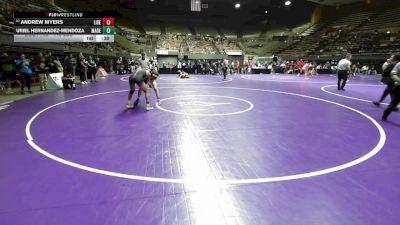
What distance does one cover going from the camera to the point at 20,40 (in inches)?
525

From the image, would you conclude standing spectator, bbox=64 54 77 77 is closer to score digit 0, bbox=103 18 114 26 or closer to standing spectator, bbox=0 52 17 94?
standing spectator, bbox=0 52 17 94

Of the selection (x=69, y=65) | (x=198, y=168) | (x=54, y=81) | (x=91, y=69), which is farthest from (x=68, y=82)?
(x=198, y=168)

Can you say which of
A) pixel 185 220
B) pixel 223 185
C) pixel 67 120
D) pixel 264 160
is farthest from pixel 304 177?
pixel 67 120

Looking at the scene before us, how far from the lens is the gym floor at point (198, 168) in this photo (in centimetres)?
318

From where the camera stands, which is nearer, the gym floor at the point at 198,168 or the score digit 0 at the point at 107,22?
the gym floor at the point at 198,168

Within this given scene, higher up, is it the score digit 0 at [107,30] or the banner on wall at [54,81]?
the score digit 0 at [107,30]

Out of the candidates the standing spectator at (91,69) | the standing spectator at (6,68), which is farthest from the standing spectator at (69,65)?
the standing spectator at (91,69)

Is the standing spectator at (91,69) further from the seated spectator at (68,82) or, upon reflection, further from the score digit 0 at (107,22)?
the score digit 0 at (107,22)
